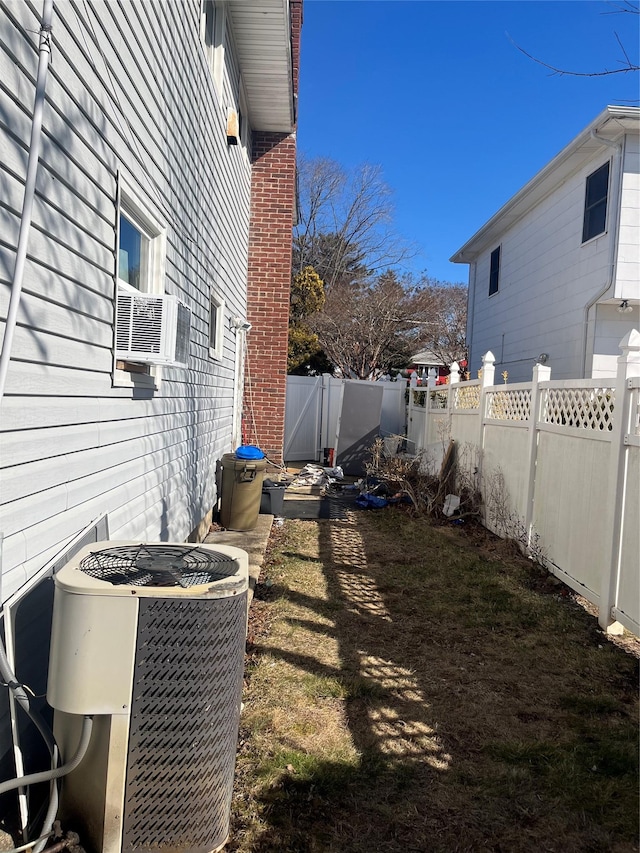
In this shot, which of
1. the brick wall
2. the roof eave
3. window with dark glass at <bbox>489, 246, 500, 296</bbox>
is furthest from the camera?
window with dark glass at <bbox>489, 246, 500, 296</bbox>

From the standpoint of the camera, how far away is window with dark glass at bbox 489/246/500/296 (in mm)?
14578

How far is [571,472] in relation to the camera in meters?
5.45

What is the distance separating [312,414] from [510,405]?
852 cm

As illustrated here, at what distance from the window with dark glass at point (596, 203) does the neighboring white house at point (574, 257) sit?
0.02 metres

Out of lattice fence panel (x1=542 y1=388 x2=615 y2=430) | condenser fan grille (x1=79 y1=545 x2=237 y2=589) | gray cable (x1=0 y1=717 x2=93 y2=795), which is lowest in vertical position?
gray cable (x1=0 y1=717 x2=93 y2=795)

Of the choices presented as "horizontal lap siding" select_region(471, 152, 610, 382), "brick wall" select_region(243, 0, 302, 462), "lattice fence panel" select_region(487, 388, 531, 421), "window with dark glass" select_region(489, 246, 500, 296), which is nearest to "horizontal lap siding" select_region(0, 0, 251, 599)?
"lattice fence panel" select_region(487, 388, 531, 421)

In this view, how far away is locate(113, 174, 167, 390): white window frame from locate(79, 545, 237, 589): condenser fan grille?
3.73 ft

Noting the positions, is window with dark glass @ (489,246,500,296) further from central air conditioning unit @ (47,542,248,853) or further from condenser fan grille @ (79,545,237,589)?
central air conditioning unit @ (47,542,248,853)

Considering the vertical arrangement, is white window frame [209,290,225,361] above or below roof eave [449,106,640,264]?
below

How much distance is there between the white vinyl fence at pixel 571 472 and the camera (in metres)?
4.41

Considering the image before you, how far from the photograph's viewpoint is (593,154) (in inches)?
378

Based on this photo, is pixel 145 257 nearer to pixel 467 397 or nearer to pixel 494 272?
pixel 467 397

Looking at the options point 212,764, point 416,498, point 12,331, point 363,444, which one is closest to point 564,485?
point 416,498

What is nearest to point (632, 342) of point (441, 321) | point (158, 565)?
point (158, 565)
